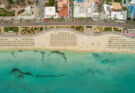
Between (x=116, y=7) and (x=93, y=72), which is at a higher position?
(x=116, y=7)

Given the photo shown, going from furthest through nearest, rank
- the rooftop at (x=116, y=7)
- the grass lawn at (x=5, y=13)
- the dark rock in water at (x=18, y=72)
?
the dark rock in water at (x=18, y=72) < the grass lawn at (x=5, y=13) < the rooftop at (x=116, y=7)

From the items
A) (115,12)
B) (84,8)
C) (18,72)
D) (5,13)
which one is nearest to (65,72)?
(18,72)

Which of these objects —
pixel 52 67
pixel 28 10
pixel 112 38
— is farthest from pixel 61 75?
pixel 28 10

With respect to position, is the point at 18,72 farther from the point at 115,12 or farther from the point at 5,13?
the point at 115,12

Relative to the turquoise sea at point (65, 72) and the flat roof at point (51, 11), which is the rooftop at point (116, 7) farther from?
the flat roof at point (51, 11)

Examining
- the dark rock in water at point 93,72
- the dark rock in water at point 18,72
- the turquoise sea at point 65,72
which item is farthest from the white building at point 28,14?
the dark rock in water at point 93,72

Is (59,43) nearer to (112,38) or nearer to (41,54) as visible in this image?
(41,54)

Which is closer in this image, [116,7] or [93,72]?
[116,7]
